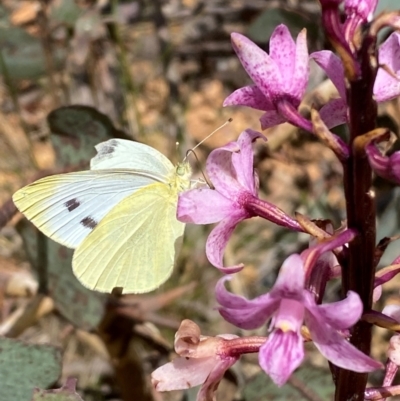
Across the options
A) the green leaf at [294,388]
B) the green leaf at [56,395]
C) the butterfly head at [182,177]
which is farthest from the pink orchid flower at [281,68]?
the green leaf at [294,388]

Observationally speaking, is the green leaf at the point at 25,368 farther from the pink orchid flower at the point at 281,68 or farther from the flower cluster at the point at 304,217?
the pink orchid flower at the point at 281,68

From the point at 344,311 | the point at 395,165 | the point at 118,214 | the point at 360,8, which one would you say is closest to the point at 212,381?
the point at 344,311

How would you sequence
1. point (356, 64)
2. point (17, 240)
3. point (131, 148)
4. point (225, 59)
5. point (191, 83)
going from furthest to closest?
point (191, 83), point (225, 59), point (17, 240), point (131, 148), point (356, 64)

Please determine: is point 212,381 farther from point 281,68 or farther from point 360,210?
point 281,68

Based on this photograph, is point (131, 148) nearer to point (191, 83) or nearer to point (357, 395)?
point (357, 395)

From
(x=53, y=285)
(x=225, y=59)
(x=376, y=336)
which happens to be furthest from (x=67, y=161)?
(x=225, y=59)

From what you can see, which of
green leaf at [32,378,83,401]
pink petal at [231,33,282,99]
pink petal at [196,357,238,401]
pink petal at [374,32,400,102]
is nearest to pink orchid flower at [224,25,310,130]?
pink petal at [231,33,282,99]

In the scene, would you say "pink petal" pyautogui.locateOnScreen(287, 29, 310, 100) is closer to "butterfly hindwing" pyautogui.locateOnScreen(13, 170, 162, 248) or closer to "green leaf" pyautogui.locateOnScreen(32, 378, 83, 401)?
"green leaf" pyautogui.locateOnScreen(32, 378, 83, 401)
